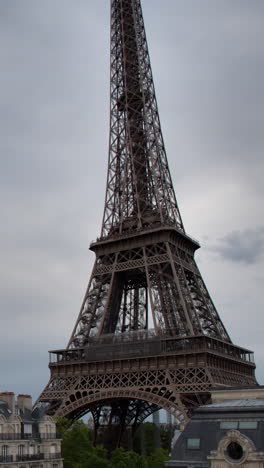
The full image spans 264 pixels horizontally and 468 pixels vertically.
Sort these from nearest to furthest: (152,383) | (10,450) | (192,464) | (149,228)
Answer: (192,464) < (10,450) < (152,383) < (149,228)

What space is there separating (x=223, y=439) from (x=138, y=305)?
47.3m

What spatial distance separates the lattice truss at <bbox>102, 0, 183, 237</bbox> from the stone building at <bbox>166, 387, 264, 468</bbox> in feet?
128

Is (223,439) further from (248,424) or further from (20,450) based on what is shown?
(20,450)

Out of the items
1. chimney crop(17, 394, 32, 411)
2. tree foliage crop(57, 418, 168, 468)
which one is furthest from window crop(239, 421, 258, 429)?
chimney crop(17, 394, 32, 411)

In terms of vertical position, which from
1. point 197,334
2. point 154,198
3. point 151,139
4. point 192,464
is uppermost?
point 151,139

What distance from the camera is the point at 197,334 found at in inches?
2088

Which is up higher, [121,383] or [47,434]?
[121,383]

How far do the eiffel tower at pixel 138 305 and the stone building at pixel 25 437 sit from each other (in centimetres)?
679

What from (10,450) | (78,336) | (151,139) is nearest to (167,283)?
(78,336)

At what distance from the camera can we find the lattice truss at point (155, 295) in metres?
57.6

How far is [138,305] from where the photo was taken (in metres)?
69.9

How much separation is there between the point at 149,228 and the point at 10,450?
2820 centimetres

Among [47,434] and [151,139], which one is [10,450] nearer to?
[47,434]

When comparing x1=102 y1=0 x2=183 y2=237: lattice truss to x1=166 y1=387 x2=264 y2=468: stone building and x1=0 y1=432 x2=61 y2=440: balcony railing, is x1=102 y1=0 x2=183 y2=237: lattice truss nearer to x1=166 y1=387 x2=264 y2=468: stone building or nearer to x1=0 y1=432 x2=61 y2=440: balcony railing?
x1=0 y1=432 x2=61 y2=440: balcony railing
